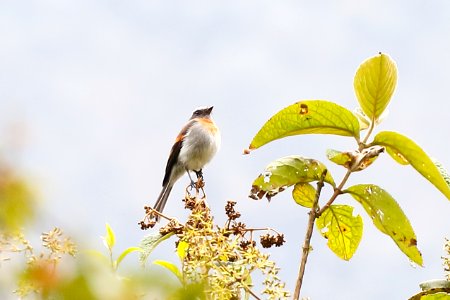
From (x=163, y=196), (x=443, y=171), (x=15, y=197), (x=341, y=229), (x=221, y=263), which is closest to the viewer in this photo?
(x=15, y=197)

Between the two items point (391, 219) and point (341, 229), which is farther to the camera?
point (341, 229)

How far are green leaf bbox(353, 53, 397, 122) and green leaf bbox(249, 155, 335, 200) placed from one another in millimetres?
256

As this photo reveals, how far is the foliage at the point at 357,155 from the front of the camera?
1.70m

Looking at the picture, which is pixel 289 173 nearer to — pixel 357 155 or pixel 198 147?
pixel 357 155

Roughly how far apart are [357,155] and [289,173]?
0.17 metres

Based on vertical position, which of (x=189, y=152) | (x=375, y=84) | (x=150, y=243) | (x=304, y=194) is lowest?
(x=150, y=243)

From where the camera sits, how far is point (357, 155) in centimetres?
172

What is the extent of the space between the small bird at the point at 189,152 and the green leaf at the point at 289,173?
7640mm

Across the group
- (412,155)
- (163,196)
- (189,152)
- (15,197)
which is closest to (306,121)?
(412,155)

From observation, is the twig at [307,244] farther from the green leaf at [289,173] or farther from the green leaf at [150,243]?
the green leaf at [150,243]

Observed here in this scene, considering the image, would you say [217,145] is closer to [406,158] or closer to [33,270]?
[406,158]

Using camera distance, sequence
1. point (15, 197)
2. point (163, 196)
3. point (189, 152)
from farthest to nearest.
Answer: point (163, 196) < point (189, 152) < point (15, 197)

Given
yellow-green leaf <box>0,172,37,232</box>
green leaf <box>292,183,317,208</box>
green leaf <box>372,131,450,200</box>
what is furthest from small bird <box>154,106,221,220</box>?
yellow-green leaf <box>0,172,37,232</box>

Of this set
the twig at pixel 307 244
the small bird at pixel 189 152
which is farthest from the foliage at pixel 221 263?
the small bird at pixel 189 152
